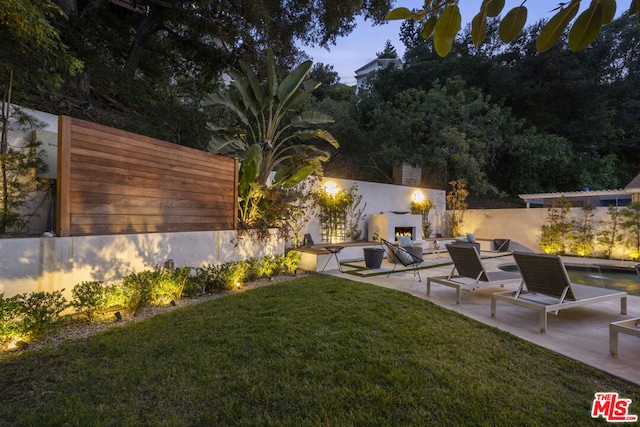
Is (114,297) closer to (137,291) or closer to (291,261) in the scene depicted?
(137,291)

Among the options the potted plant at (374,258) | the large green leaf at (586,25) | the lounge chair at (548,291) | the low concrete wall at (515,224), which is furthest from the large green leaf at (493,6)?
the low concrete wall at (515,224)

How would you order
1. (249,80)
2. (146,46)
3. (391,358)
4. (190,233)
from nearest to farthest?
1. (391,358)
2. (190,233)
3. (249,80)
4. (146,46)

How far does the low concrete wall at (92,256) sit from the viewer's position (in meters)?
3.96

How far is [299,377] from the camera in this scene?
2871mm

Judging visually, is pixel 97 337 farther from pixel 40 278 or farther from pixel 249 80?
pixel 249 80

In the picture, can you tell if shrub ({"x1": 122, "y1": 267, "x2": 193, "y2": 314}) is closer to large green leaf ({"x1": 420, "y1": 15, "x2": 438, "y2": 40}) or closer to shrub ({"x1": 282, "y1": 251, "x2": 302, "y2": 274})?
shrub ({"x1": 282, "y1": 251, "x2": 302, "y2": 274})

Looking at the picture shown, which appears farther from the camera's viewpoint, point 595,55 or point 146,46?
point 595,55

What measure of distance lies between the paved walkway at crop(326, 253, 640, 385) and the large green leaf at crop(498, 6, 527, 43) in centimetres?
347

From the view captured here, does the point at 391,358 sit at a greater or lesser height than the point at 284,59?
lesser

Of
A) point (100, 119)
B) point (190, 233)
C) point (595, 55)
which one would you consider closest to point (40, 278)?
point (190, 233)

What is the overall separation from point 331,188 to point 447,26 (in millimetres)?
9944

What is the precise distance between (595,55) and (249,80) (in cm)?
1891

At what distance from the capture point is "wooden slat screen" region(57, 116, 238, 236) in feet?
15.2

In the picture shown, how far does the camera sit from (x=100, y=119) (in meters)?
9.23
